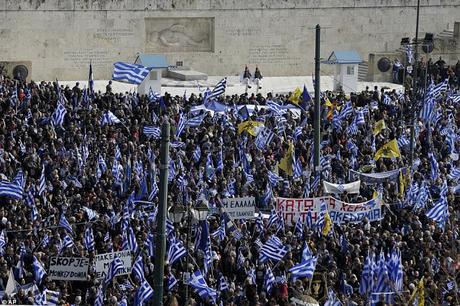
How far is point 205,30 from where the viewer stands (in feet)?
191

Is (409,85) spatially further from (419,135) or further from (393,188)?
(393,188)

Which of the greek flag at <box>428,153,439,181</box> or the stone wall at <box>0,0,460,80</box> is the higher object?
the stone wall at <box>0,0,460,80</box>

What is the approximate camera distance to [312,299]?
29531 mm

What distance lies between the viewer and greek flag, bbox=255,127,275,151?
42094mm

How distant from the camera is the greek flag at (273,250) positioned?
32688mm

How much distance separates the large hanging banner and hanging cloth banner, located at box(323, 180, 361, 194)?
1558mm

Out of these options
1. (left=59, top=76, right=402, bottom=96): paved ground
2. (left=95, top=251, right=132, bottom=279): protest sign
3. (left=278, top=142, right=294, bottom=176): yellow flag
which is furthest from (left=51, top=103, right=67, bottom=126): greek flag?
(left=95, top=251, right=132, bottom=279): protest sign

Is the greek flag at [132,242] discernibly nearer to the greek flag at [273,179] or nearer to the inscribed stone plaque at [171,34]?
the greek flag at [273,179]

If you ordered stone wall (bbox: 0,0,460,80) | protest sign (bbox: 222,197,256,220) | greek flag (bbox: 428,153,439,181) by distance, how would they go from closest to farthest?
protest sign (bbox: 222,197,256,220) → greek flag (bbox: 428,153,439,181) → stone wall (bbox: 0,0,460,80)

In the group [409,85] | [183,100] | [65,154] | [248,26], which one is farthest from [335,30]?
[65,154]

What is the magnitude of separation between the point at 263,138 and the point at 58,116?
16.8 feet

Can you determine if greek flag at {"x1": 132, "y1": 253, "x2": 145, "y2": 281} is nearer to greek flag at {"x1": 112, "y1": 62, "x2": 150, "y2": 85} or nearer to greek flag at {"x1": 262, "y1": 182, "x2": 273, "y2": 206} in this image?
greek flag at {"x1": 262, "y1": 182, "x2": 273, "y2": 206}

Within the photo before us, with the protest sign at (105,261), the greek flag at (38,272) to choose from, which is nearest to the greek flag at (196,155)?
the protest sign at (105,261)

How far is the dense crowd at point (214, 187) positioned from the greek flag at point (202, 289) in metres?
0.11
